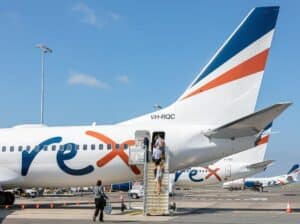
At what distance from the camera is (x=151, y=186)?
68.4 feet

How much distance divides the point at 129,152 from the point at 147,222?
6123mm

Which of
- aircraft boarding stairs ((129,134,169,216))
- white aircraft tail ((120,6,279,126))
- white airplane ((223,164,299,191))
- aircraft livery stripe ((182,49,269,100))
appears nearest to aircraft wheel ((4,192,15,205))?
aircraft boarding stairs ((129,134,169,216))

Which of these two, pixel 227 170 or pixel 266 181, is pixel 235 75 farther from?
pixel 266 181

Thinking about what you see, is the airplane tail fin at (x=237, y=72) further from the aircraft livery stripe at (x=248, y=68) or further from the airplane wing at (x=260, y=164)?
the airplane wing at (x=260, y=164)

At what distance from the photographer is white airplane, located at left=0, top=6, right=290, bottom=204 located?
22.1 m

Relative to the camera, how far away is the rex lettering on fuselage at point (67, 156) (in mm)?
22875

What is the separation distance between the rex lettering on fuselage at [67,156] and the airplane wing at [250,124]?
4172 mm

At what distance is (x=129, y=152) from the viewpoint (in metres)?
22.7

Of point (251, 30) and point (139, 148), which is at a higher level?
point (251, 30)

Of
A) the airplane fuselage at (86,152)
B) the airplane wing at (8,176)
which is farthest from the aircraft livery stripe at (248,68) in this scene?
the airplane wing at (8,176)

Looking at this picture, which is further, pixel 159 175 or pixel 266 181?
pixel 266 181

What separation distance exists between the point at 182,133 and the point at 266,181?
6747cm

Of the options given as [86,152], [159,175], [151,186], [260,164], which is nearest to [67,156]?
[86,152]

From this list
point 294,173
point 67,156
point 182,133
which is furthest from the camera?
point 294,173
